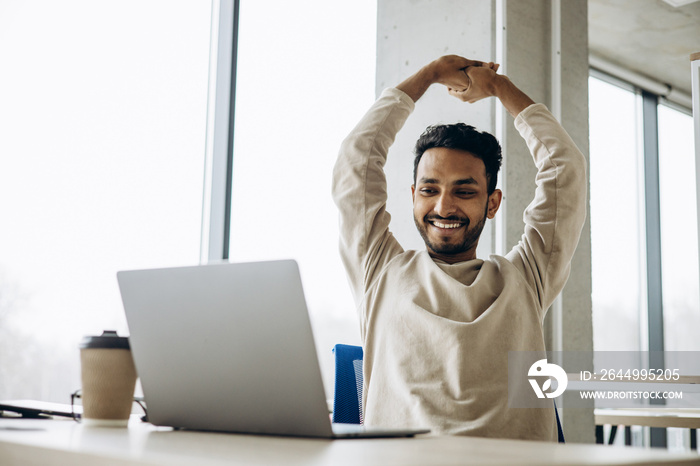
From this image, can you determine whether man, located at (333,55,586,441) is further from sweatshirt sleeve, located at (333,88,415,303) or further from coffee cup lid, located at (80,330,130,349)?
coffee cup lid, located at (80,330,130,349)

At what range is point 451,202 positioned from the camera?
5.35 feet

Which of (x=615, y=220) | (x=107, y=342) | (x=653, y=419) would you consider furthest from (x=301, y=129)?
(x=615, y=220)

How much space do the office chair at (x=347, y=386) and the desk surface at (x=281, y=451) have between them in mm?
752

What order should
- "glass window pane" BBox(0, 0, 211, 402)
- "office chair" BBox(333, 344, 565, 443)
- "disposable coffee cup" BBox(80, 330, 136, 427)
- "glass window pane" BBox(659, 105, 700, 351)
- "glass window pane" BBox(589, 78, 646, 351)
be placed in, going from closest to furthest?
"disposable coffee cup" BBox(80, 330, 136, 427) < "office chair" BBox(333, 344, 565, 443) < "glass window pane" BBox(0, 0, 211, 402) < "glass window pane" BBox(589, 78, 646, 351) < "glass window pane" BBox(659, 105, 700, 351)

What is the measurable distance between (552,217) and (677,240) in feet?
15.3

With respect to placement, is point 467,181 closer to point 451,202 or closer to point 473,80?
point 451,202

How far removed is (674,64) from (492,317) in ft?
15.9

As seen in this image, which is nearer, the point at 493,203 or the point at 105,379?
the point at 105,379

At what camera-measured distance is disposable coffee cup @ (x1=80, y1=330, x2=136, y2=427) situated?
1.03 m

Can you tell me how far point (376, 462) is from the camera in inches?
22.2

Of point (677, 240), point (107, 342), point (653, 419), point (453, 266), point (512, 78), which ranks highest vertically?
point (512, 78)

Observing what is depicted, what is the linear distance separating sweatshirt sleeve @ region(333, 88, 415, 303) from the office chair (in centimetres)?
14

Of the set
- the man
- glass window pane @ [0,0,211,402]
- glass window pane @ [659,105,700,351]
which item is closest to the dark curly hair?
the man

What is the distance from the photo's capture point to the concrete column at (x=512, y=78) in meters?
2.74
